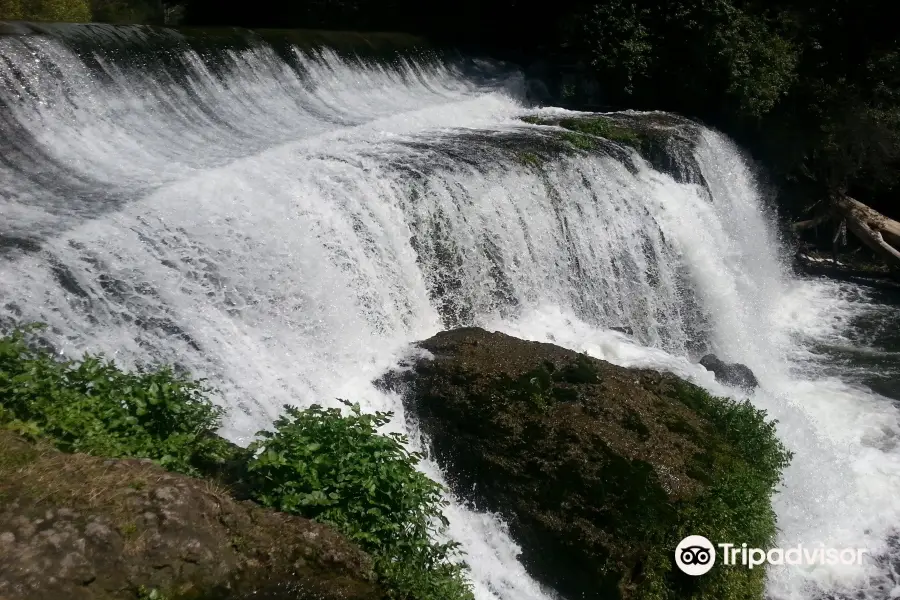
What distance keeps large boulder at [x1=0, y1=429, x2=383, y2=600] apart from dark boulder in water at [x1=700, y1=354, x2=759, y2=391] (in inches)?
234

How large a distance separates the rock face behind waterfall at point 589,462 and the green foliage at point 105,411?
236 cm

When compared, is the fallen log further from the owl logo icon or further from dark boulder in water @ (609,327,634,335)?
the owl logo icon

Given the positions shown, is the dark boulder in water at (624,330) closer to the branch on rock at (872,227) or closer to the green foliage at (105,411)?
the green foliage at (105,411)

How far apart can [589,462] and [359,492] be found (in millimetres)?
2312

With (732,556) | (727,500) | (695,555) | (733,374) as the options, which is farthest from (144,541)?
(733,374)

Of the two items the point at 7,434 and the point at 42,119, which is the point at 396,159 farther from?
the point at 7,434

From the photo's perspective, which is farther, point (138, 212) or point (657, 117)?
point (657, 117)

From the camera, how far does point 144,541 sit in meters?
4.23

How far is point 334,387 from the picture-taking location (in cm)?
767

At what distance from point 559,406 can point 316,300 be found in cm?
266

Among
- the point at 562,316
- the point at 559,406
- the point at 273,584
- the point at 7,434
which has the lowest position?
the point at 562,316

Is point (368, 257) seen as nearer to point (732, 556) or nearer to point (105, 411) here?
point (105, 411)

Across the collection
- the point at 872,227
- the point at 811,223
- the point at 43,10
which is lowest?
the point at 811,223

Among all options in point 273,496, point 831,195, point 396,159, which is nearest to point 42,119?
point 396,159
